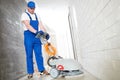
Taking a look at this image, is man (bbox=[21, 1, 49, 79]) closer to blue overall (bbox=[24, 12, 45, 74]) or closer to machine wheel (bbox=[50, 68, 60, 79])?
blue overall (bbox=[24, 12, 45, 74])

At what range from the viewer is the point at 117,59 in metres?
1.41

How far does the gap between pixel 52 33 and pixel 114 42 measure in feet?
26.3

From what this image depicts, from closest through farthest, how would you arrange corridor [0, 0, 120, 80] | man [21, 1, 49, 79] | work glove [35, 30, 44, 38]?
corridor [0, 0, 120, 80]
work glove [35, 30, 44, 38]
man [21, 1, 49, 79]

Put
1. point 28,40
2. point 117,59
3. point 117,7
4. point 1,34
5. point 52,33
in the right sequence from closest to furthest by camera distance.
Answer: point 117,7 < point 117,59 < point 1,34 < point 28,40 < point 52,33

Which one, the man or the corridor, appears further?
the man

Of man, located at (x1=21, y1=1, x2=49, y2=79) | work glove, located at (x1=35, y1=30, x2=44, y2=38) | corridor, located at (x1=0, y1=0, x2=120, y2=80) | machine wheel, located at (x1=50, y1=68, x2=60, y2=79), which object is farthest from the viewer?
man, located at (x1=21, y1=1, x2=49, y2=79)

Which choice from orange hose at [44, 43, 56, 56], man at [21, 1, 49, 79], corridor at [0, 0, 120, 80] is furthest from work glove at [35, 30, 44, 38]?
corridor at [0, 0, 120, 80]

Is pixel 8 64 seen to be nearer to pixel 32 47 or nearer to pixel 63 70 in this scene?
pixel 32 47

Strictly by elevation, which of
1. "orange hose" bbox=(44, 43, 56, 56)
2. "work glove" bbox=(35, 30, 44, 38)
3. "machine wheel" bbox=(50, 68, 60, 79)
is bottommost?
"machine wheel" bbox=(50, 68, 60, 79)

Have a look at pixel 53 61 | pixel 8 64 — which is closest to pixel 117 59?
pixel 53 61

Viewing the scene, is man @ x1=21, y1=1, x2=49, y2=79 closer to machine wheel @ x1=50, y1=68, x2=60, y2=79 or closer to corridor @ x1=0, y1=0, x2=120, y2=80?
corridor @ x1=0, y1=0, x2=120, y2=80

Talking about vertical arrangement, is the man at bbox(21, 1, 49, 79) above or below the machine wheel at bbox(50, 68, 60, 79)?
above

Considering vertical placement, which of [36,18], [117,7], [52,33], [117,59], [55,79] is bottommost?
[55,79]

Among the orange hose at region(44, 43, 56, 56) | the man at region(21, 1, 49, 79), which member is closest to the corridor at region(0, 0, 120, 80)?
the man at region(21, 1, 49, 79)
